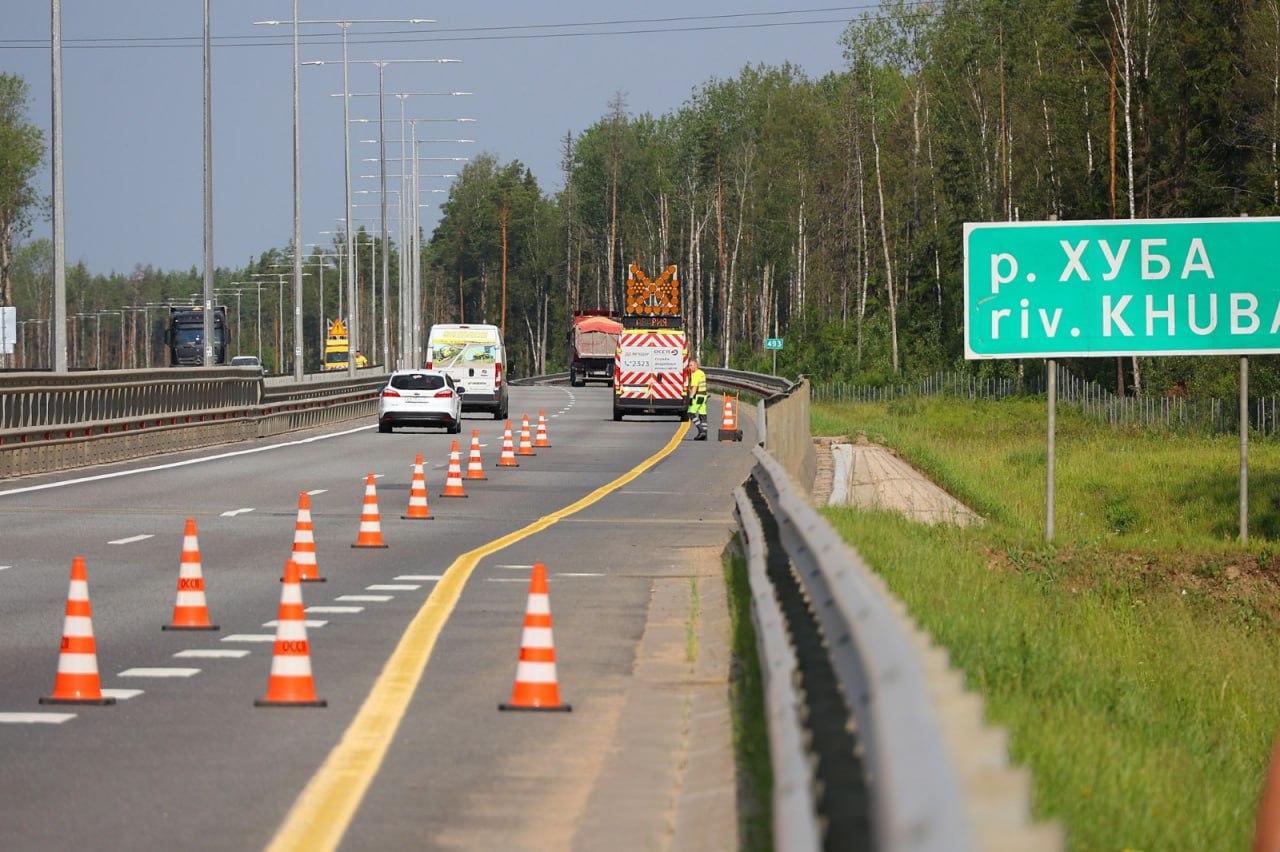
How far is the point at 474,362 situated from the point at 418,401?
9.49 m

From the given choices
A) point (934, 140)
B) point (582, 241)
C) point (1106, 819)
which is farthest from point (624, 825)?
point (582, 241)

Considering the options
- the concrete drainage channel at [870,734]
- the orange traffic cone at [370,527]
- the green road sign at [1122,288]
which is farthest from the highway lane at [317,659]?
the green road sign at [1122,288]

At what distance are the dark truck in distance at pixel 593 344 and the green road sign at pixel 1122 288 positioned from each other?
75471mm

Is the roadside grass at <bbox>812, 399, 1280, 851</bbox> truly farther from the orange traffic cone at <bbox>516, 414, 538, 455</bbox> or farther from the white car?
the white car

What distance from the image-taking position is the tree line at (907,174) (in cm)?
6169

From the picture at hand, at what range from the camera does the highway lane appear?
777 cm

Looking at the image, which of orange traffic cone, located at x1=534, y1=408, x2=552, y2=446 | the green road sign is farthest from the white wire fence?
the green road sign

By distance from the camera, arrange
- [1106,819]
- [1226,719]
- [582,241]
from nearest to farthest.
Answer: [1106,819]
[1226,719]
[582,241]

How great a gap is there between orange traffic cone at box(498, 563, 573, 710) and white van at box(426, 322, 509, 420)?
4548 cm

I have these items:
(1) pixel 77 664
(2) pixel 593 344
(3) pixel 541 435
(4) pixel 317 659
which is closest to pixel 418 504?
(4) pixel 317 659

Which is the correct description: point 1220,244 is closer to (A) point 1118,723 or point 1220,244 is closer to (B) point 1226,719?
(B) point 1226,719

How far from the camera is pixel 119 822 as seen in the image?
7535mm

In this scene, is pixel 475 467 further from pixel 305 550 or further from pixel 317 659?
pixel 317 659

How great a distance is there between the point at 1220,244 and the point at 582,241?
153m
